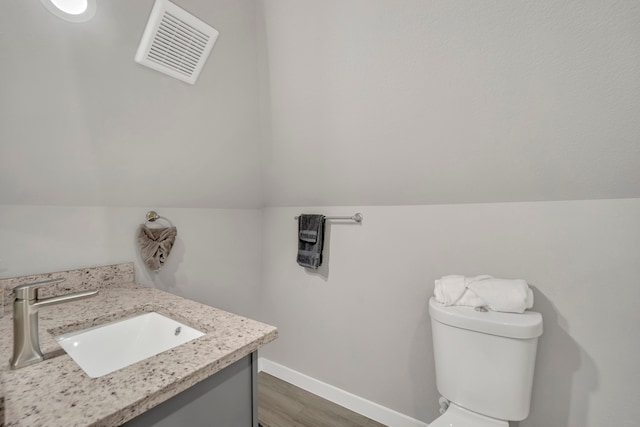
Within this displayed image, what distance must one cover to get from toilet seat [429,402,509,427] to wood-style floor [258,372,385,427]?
71 centimetres

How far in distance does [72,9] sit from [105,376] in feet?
3.70

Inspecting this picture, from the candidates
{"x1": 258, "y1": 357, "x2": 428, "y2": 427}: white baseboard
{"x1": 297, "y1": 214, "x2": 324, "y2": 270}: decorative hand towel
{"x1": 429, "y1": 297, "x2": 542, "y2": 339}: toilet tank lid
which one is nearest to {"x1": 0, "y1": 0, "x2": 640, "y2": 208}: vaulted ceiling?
{"x1": 297, "y1": 214, "x2": 324, "y2": 270}: decorative hand towel

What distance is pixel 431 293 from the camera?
1504 millimetres

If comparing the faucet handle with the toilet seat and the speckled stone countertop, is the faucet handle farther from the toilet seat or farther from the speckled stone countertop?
the toilet seat

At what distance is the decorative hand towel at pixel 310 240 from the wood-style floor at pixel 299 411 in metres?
0.90

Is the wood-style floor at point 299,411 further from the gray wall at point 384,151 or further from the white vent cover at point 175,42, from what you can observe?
the white vent cover at point 175,42

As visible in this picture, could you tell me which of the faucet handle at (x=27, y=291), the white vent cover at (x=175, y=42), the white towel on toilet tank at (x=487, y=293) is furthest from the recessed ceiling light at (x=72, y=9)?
the white towel on toilet tank at (x=487, y=293)

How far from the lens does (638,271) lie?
3.50ft

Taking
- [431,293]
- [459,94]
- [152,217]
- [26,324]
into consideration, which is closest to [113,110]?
[152,217]

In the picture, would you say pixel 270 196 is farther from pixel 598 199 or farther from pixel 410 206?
pixel 598 199

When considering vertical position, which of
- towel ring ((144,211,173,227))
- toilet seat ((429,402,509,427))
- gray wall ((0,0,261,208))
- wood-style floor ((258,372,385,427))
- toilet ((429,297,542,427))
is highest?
gray wall ((0,0,261,208))

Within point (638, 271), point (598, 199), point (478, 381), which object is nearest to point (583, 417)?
point (478, 381)

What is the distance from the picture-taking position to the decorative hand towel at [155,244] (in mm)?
1479

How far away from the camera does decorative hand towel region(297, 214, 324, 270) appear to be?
5.97 ft
